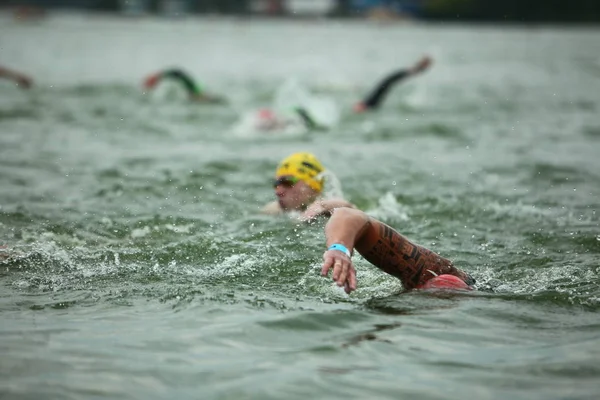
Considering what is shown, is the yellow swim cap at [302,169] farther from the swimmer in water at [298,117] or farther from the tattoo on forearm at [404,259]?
the swimmer in water at [298,117]

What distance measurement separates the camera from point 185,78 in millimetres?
21188

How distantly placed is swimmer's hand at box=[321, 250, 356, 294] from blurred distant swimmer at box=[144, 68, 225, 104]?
50.0ft

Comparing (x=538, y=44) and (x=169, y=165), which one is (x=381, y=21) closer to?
(x=538, y=44)

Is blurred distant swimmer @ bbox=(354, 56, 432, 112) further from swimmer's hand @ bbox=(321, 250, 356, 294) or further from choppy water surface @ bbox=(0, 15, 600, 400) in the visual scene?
swimmer's hand @ bbox=(321, 250, 356, 294)

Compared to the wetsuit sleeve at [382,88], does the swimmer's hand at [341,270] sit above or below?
below

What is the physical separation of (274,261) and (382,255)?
1630mm

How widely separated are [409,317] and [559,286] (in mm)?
1573

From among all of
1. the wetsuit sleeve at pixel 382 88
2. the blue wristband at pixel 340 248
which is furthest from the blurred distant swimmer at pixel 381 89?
the blue wristband at pixel 340 248

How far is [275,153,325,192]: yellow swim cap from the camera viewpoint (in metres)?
9.31

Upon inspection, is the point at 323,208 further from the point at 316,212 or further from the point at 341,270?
the point at 341,270

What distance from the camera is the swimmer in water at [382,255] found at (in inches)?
217

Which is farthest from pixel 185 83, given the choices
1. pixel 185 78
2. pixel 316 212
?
pixel 316 212

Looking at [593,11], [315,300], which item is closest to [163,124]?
[315,300]

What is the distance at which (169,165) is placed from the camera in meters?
13.7
